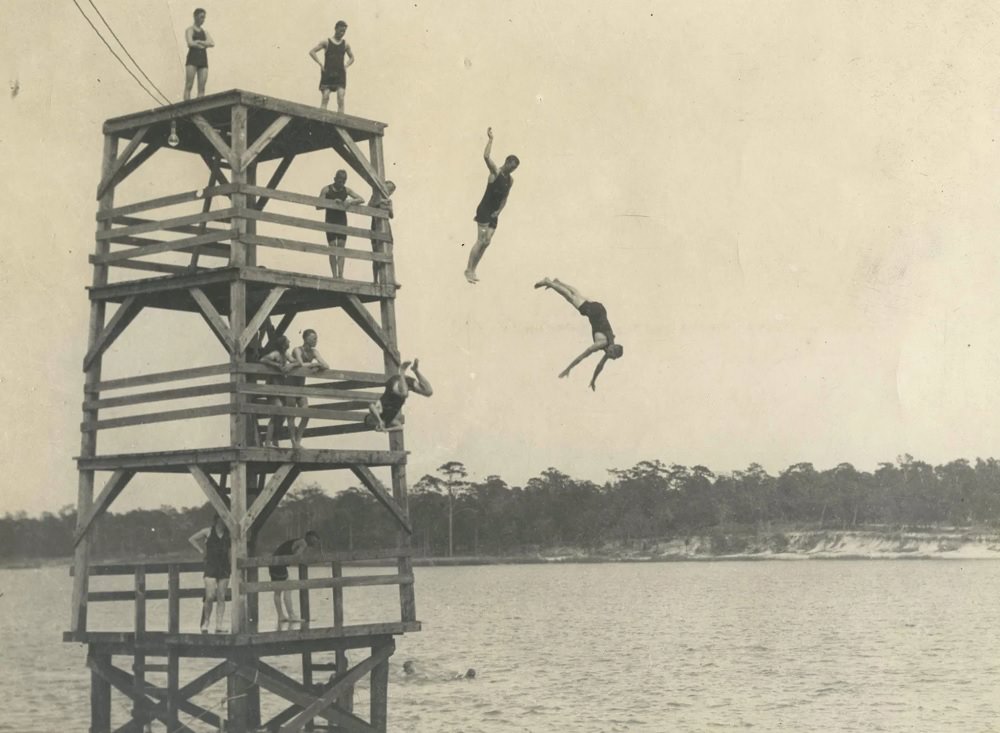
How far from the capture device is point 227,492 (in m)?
21.9

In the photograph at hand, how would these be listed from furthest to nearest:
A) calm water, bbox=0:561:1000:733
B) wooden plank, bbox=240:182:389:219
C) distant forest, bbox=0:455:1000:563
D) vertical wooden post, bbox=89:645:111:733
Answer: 1. distant forest, bbox=0:455:1000:563
2. calm water, bbox=0:561:1000:733
3. vertical wooden post, bbox=89:645:111:733
4. wooden plank, bbox=240:182:389:219

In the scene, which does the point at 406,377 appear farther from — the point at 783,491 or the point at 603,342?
the point at 783,491

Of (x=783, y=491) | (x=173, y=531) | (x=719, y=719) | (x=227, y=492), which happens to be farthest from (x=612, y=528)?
(x=227, y=492)

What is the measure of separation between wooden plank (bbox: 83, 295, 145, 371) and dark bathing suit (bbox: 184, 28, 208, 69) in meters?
3.38

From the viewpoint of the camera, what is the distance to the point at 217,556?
20.5 metres


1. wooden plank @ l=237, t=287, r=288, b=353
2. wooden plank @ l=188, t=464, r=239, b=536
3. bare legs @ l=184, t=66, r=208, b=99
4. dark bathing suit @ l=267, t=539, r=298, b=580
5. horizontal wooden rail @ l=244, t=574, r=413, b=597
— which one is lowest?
horizontal wooden rail @ l=244, t=574, r=413, b=597

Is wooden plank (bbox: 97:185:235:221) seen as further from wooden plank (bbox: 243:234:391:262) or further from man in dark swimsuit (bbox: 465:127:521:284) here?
man in dark swimsuit (bbox: 465:127:521:284)

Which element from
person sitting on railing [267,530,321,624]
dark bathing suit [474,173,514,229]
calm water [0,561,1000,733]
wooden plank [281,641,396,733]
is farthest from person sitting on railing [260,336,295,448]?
calm water [0,561,1000,733]

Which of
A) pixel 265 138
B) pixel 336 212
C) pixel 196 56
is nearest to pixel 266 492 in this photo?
pixel 336 212

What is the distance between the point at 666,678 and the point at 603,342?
25537mm

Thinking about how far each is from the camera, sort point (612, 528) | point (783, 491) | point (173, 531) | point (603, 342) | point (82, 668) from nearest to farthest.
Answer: point (603, 342), point (82, 668), point (173, 531), point (783, 491), point (612, 528)

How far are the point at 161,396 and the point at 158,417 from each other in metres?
0.35

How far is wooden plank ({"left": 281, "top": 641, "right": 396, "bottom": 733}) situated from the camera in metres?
20.8

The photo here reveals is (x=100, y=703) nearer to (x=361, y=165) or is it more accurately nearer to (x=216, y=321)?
(x=216, y=321)
